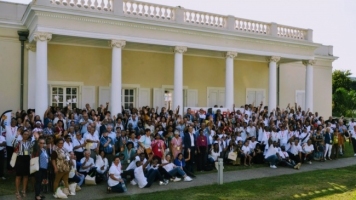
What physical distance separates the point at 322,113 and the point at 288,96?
341 centimetres

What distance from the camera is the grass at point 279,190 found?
30.9 ft

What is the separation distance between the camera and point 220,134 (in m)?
14.1

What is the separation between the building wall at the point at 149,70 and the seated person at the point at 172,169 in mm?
8289

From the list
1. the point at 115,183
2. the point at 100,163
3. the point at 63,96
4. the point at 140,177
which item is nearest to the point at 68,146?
the point at 100,163

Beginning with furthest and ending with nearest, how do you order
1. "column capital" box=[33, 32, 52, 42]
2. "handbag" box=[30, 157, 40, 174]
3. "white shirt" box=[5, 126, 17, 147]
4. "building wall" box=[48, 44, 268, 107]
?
"building wall" box=[48, 44, 268, 107], "column capital" box=[33, 32, 52, 42], "white shirt" box=[5, 126, 17, 147], "handbag" box=[30, 157, 40, 174]

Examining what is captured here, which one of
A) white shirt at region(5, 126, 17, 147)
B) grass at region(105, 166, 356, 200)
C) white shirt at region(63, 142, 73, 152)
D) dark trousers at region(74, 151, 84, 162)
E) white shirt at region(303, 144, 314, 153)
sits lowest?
grass at region(105, 166, 356, 200)

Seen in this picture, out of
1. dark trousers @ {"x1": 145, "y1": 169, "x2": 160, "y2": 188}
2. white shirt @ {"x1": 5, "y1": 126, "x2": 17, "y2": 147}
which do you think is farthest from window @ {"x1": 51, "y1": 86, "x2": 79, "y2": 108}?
dark trousers @ {"x1": 145, "y1": 169, "x2": 160, "y2": 188}

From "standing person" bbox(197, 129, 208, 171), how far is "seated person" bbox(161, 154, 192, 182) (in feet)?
5.09

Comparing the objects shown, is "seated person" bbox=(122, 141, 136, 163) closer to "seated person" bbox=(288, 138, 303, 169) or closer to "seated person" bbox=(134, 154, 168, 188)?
"seated person" bbox=(134, 154, 168, 188)

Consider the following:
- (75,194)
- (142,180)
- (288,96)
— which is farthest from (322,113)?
(75,194)

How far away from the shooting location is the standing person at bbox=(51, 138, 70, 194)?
8938 millimetres

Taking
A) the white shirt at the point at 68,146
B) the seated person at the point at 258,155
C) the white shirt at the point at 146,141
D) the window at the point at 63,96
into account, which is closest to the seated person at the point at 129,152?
the white shirt at the point at 146,141

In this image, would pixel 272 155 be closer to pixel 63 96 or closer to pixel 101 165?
pixel 101 165

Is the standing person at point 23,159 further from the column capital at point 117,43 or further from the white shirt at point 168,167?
the column capital at point 117,43
